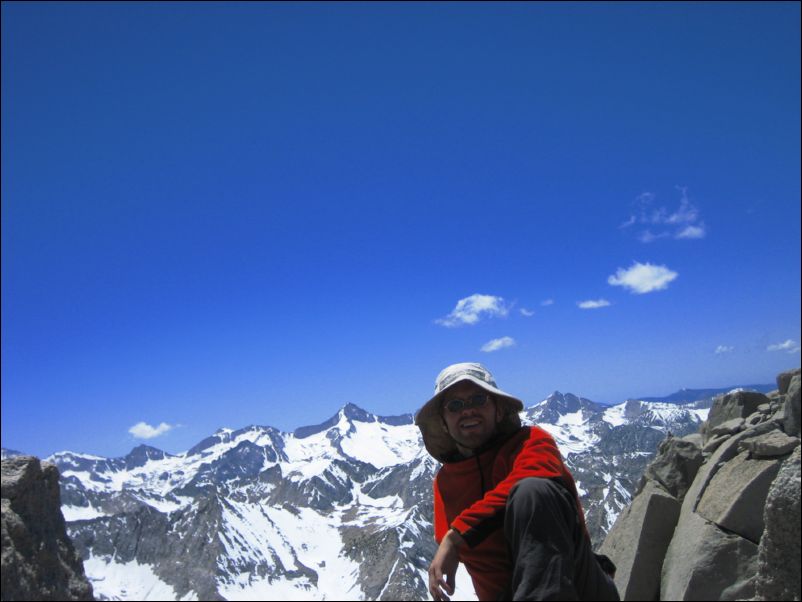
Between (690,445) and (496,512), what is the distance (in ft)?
32.5

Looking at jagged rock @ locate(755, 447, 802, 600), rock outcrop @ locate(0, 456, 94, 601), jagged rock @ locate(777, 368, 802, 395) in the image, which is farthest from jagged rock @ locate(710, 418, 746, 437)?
rock outcrop @ locate(0, 456, 94, 601)

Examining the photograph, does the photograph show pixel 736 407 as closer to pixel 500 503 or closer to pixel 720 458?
pixel 720 458

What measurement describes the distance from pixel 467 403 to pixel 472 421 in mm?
202

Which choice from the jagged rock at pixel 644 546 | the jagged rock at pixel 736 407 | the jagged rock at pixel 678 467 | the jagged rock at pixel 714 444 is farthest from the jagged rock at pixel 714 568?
the jagged rock at pixel 736 407

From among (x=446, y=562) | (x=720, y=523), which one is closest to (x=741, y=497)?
(x=720, y=523)

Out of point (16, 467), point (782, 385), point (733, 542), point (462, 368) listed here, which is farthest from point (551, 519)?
point (782, 385)

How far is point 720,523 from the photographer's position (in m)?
9.34

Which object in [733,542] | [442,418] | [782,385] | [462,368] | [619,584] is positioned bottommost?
[619,584]

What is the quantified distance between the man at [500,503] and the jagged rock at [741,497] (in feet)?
15.7

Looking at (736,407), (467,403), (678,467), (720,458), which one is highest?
(467,403)

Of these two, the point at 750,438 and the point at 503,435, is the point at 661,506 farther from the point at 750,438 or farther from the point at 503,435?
the point at 503,435

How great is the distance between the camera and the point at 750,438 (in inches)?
428

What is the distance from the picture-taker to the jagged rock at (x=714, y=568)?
8.71 meters

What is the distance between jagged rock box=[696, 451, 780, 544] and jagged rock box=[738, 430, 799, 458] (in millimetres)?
163
